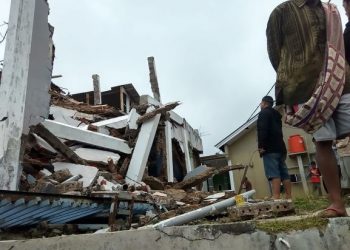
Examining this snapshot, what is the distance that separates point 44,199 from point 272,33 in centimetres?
255

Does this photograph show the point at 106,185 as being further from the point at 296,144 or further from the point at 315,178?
the point at 296,144

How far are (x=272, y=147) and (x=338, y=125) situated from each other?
3.19 metres

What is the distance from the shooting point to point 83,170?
614 cm

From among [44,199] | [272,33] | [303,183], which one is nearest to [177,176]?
[303,183]

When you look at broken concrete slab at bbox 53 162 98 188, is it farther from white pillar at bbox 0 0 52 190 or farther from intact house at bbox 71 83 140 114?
intact house at bbox 71 83 140 114

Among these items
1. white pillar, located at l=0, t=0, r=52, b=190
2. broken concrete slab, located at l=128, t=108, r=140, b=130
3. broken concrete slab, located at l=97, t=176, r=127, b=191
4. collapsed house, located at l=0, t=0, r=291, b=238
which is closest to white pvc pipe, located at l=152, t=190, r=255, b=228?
collapsed house, located at l=0, t=0, r=291, b=238

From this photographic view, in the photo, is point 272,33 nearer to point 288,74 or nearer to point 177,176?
point 288,74

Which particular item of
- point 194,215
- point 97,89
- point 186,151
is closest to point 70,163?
point 194,215

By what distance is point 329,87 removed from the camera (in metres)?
2.46

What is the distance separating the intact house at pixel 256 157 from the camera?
14625 mm

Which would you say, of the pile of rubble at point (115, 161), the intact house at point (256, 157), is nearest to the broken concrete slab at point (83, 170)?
the pile of rubble at point (115, 161)

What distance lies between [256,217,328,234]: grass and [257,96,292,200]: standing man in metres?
3.25

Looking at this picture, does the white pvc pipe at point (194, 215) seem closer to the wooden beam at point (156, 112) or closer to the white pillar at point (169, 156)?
the wooden beam at point (156, 112)

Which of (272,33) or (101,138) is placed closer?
(272,33)
